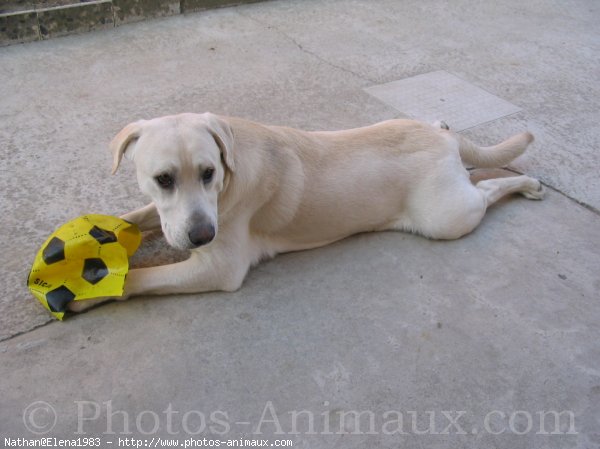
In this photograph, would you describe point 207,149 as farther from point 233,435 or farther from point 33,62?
point 33,62

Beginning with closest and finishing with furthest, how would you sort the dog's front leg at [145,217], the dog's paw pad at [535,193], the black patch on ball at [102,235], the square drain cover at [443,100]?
the black patch on ball at [102,235] < the dog's front leg at [145,217] < the dog's paw pad at [535,193] < the square drain cover at [443,100]

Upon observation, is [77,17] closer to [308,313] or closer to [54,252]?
[54,252]

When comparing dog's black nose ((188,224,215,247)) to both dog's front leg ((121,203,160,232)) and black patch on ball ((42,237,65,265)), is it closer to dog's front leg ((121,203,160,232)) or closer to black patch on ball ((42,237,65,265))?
black patch on ball ((42,237,65,265))

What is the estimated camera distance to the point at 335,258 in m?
2.66

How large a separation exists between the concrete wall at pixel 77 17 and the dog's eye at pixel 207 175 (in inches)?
132

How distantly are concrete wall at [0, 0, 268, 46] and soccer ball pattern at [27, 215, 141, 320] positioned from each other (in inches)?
118

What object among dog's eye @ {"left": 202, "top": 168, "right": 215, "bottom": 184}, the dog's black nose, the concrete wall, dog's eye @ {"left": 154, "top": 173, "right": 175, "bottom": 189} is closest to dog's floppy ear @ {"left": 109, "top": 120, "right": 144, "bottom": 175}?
dog's eye @ {"left": 154, "top": 173, "right": 175, "bottom": 189}

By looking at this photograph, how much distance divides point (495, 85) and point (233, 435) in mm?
3682

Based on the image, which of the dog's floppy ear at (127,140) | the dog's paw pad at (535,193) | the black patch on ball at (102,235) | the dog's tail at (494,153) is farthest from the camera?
the dog's paw pad at (535,193)

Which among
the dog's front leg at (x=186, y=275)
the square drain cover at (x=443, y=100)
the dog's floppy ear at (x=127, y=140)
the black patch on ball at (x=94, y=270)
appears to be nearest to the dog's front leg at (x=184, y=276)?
the dog's front leg at (x=186, y=275)

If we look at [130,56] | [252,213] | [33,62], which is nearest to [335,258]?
[252,213]

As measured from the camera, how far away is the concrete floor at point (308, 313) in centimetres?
192

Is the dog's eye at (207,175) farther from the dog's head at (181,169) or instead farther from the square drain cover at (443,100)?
the square drain cover at (443,100)

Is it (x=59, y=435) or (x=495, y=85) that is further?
(x=495, y=85)
